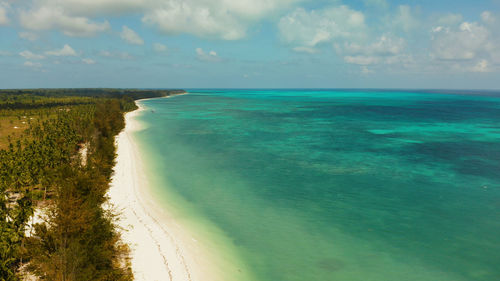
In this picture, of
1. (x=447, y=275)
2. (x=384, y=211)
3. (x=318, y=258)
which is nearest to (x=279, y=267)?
(x=318, y=258)

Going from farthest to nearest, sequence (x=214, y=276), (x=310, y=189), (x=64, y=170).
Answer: (x=310, y=189), (x=64, y=170), (x=214, y=276)

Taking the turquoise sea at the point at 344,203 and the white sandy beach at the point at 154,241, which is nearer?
the white sandy beach at the point at 154,241

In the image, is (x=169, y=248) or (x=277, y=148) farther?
(x=277, y=148)

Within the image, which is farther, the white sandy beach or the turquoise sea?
the turquoise sea

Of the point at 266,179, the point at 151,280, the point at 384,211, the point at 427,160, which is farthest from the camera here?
the point at 427,160

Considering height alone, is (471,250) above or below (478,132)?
below

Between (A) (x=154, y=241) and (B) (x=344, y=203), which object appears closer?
(A) (x=154, y=241)

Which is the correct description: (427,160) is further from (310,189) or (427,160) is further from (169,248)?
(169,248)
